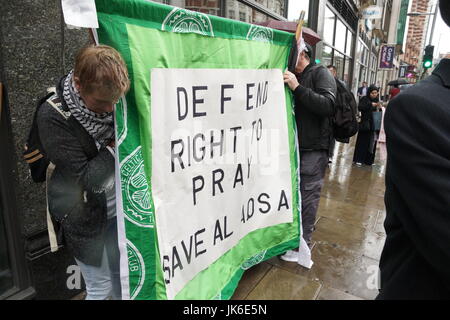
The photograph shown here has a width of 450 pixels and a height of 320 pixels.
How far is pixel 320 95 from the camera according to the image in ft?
8.54

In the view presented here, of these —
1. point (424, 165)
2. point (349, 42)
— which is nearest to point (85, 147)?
point (424, 165)

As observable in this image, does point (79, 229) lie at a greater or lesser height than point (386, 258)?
lesser

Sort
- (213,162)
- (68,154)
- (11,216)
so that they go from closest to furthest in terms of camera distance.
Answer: (68,154), (213,162), (11,216)

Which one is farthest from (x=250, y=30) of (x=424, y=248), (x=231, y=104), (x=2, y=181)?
(x=2, y=181)

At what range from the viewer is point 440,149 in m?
0.81

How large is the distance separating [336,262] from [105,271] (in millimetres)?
2208

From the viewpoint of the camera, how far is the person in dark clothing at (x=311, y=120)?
8.55ft

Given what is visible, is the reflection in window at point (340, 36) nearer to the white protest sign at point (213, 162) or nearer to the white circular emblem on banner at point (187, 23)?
the white protest sign at point (213, 162)

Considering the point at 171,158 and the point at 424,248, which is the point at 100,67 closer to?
the point at 171,158

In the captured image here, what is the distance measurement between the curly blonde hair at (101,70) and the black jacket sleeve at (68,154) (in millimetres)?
218

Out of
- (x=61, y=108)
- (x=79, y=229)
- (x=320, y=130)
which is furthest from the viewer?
(x=320, y=130)

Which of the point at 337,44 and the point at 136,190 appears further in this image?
the point at 337,44

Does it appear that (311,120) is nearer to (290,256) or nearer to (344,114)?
(344,114)

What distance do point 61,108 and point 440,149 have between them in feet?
4.76
